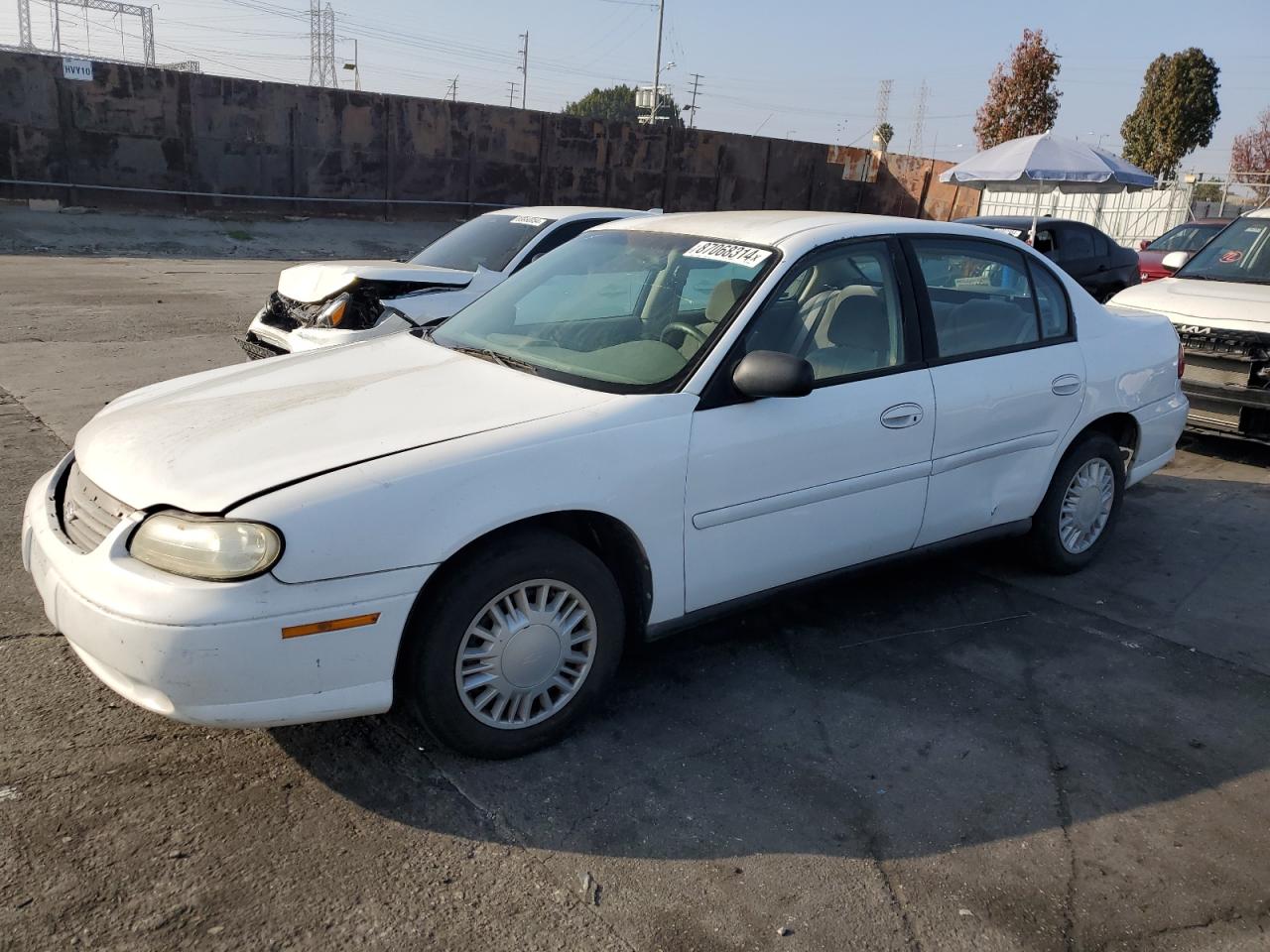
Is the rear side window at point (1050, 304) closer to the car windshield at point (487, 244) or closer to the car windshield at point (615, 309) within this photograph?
the car windshield at point (615, 309)

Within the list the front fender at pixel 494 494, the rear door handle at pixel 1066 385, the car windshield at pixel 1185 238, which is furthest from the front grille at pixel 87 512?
the car windshield at pixel 1185 238

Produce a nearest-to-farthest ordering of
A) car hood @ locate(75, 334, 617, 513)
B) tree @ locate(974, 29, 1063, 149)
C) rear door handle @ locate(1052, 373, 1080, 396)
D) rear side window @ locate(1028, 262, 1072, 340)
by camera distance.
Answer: car hood @ locate(75, 334, 617, 513), rear door handle @ locate(1052, 373, 1080, 396), rear side window @ locate(1028, 262, 1072, 340), tree @ locate(974, 29, 1063, 149)

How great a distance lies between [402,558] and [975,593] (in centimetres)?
300

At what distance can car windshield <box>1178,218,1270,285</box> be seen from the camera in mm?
7875

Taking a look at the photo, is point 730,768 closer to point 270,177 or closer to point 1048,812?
point 1048,812

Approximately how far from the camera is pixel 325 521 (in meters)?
2.67

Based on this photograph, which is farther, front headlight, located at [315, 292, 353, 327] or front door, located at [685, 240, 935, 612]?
front headlight, located at [315, 292, 353, 327]

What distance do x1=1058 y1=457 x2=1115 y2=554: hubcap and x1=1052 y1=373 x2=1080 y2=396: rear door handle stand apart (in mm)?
412

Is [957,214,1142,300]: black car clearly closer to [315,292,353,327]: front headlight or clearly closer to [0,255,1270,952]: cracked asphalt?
[315,292,353,327]: front headlight

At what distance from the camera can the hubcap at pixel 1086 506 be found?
15.9 feet

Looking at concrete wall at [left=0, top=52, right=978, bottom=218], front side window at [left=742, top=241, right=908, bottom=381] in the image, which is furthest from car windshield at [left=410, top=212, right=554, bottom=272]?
concrete wall at [left=0, top=52, right=978, bottom=218]

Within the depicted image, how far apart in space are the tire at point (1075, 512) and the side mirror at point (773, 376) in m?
1.96

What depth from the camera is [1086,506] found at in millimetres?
4922

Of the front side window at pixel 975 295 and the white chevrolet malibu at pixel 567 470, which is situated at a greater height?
the front side window at pixel 975 295
